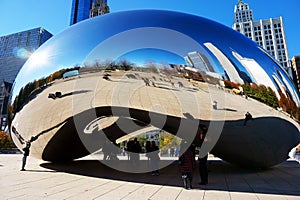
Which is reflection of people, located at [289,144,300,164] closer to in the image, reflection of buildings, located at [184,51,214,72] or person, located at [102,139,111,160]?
reflection of buildings, located at [184,51,214,72]

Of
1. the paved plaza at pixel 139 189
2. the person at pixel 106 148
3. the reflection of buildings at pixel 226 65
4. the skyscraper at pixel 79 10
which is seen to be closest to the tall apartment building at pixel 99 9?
the skyscraper at pixel 79 10

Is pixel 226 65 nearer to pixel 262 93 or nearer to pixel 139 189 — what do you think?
pixel 262 93

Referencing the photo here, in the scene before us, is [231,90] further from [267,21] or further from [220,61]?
[267,21]

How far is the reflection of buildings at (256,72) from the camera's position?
5.90m

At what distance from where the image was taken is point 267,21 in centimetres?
→ 13238

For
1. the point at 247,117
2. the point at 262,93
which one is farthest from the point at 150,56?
the point at 262,93

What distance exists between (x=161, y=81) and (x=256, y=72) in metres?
2.63

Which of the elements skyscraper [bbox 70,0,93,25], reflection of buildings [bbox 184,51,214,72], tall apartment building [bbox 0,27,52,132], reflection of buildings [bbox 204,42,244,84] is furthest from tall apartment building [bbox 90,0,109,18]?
reflection of buildings [bbox 184,51,214,72]

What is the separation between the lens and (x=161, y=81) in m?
5.39

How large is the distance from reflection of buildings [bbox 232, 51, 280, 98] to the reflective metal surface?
33 mm

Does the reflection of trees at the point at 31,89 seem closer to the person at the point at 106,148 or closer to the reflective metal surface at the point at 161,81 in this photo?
the reflective metal surface at the point at 161,81

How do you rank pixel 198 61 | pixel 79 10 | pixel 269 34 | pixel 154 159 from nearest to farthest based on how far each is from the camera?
pixel 198 61 → pixel 154 159 → pixel 269 34 → pixel 79 10

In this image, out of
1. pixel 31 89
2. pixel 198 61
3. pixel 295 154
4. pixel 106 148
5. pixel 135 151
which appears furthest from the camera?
pixel 135 151

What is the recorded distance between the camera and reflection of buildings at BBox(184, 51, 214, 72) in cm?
548
